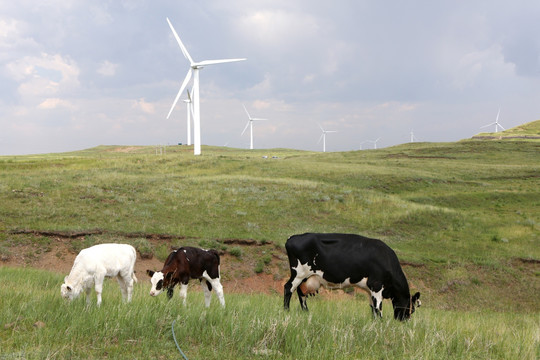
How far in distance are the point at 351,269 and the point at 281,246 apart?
1198 centimetres

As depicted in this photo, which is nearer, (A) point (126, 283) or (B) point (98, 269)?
(B) point (98, 269)

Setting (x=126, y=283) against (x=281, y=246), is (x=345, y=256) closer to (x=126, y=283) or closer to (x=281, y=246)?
(x=126, y=283)

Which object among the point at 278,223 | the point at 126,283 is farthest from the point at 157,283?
the point at 278,223

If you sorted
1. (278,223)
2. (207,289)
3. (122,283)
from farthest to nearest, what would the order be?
(278,223) → (207,289) → (122,283)

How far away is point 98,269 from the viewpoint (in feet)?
28.7

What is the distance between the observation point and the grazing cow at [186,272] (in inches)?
347

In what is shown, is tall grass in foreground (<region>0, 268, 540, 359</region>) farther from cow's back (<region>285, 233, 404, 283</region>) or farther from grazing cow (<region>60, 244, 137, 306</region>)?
cow's back (<region>285, 233, 404, 283</region>)

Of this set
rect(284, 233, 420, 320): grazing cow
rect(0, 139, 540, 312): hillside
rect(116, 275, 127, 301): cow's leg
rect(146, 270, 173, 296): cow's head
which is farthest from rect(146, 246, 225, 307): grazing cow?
rect(0, 139, 540, 312): hillside

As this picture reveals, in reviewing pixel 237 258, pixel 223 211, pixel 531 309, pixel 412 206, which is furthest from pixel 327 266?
pixel 412 206

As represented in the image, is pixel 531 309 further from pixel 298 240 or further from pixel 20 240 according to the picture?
pixel 20 240

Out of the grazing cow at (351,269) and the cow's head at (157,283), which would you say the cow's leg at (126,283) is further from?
the grazing cow at (351,269)

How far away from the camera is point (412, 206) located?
32.0 metres

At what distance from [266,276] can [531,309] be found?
35.9 feet

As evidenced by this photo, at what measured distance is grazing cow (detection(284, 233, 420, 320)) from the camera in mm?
9031
